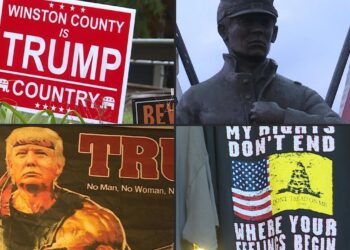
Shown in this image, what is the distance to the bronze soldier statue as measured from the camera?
14.7ft

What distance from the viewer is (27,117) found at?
4.64m

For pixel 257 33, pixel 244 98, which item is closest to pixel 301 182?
pixel 244 98

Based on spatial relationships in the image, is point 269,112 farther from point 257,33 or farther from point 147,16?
point 147,16

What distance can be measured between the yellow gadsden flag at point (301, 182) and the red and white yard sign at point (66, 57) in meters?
1.01

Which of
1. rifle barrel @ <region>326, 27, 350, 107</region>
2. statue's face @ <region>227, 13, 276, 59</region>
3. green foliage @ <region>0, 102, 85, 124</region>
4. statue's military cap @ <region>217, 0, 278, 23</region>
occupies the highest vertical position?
statue's military cap @ <region>217, 0, 278, 23</region>

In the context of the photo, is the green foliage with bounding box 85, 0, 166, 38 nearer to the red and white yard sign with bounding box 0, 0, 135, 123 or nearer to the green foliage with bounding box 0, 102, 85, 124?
the red and white yard sign with bounding box 0, 0, 135, 123

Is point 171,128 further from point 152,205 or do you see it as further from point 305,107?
point 305,107

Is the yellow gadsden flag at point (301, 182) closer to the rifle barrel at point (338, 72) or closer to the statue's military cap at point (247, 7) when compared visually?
the rifle barrel at point (338, 72)

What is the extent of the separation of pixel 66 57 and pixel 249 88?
1131mm

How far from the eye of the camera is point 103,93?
468 centimetres

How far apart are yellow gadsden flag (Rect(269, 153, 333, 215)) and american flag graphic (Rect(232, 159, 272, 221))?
36 millimetres

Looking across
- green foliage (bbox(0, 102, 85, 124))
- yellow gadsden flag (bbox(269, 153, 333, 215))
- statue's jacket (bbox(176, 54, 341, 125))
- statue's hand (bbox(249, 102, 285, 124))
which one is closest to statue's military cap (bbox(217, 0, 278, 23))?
statue's jacket (bbox(176, 54, 341, 125))

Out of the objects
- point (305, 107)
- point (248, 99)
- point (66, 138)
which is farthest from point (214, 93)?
point (66, 138)

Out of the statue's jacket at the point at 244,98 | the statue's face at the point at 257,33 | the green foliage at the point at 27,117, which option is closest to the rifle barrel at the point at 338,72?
the statue's jacket at the point at 244,98
